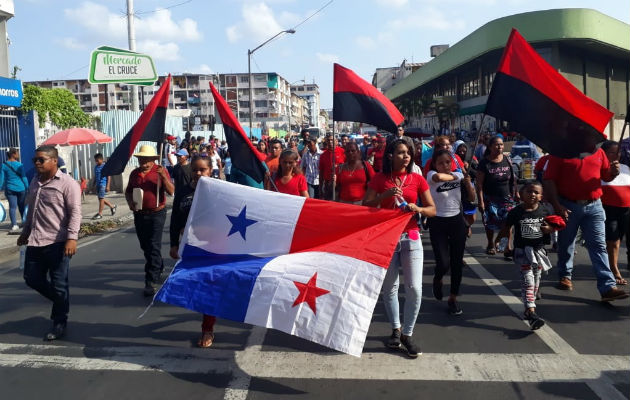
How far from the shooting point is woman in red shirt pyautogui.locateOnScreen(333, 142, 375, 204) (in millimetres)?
7047

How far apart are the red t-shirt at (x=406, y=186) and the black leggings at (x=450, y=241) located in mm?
964

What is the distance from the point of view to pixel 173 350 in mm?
4688

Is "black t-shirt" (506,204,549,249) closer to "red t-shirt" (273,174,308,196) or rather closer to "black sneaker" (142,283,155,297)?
"red t-shirt" (273,174,308,196)

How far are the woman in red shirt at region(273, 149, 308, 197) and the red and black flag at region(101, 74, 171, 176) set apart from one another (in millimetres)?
1533

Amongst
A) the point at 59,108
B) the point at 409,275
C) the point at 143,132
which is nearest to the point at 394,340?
the point at 409,275

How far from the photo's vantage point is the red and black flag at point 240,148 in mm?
5637

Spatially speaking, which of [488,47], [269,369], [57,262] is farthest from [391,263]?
[488,47]

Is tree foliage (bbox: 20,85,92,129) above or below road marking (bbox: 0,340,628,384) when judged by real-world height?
above

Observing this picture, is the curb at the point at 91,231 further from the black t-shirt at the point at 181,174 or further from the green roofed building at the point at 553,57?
the green roofed building at the point at 553,57

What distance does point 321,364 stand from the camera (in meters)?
4.30

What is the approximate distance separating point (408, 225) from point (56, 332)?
10.9 ft

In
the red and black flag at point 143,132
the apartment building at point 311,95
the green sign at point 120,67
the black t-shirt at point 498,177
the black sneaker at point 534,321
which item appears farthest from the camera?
the apartment building at point 311,95

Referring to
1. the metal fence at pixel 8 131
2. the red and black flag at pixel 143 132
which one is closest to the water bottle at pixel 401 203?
the red and black flag at pixel 143 132

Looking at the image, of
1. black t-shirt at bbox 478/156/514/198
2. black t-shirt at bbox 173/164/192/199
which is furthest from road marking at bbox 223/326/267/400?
black t-shirt at bbox 478/156/514/198
